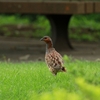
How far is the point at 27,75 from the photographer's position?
27.7 feet

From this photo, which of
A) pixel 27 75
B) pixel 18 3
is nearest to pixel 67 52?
pixel 18 3

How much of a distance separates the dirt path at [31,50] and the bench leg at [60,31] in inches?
13.0

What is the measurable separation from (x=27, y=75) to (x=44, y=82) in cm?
88

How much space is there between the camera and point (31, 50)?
15258mm

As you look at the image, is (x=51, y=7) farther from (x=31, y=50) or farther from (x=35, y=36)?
(x=35, y=36)

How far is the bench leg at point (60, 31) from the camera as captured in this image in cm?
1520

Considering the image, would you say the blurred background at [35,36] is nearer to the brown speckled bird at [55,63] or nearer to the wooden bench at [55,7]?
the wooden bench at [55,7]

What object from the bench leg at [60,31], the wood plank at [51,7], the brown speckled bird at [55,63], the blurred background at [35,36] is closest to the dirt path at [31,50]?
the blurred background at [35,36]

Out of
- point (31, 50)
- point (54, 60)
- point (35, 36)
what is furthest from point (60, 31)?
point (54, 60)

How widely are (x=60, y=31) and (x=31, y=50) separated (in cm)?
101

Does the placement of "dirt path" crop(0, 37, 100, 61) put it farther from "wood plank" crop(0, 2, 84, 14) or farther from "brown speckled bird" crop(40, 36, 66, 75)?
"brown speckled bird" crop(40, 36, 66, 75)

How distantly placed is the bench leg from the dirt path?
329 mm

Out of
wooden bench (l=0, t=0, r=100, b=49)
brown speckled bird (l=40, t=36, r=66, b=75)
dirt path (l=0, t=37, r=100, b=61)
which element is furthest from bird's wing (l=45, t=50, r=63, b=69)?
wooden bench (l=0, t=0, r=100, b=49)

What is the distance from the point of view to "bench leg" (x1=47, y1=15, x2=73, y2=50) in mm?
15195
